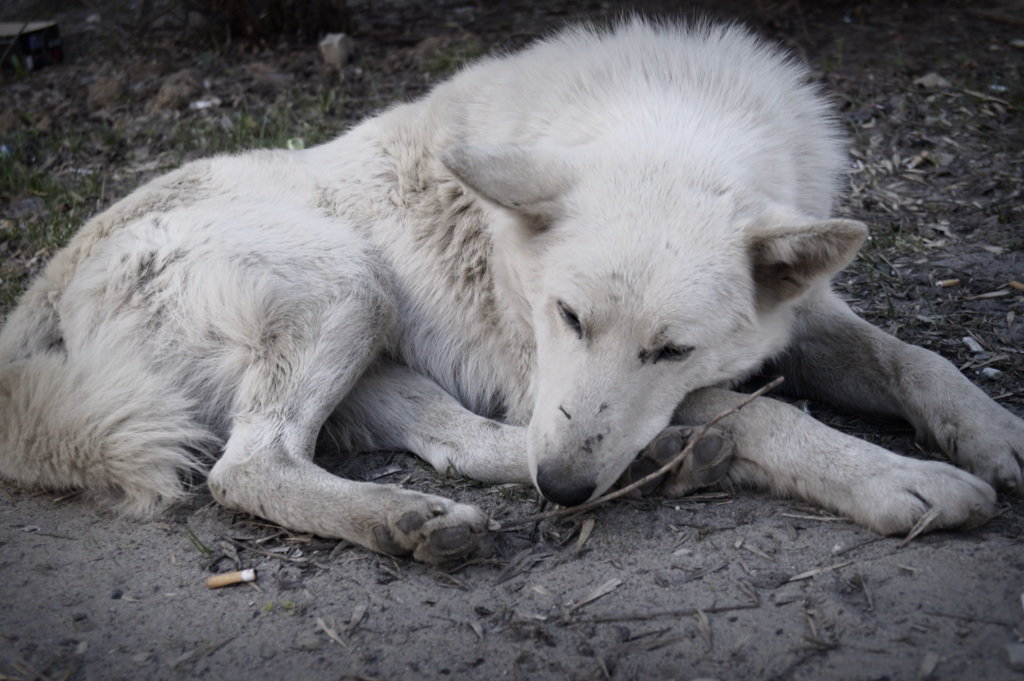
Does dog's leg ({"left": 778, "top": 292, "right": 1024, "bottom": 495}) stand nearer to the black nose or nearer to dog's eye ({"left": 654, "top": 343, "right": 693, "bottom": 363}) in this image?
dog's eye ({"left": 654, "top": 343, "right": 693, "bottom": 363})

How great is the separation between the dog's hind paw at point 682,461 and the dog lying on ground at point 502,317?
1 centimetres

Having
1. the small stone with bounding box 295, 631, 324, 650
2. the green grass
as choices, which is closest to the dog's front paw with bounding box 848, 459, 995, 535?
the small stone with bounding box 295, 631, 324, 650

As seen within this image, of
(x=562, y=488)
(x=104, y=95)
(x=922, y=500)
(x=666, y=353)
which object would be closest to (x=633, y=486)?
(x=562, y=488)

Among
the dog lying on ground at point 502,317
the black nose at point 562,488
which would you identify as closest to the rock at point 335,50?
the dog lying on ground at point 502,317

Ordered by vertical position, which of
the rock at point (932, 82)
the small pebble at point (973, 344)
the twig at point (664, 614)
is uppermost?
the rock at point (932, 82)

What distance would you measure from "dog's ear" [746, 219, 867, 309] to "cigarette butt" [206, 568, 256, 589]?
1.57m

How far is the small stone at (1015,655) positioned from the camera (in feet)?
6.22

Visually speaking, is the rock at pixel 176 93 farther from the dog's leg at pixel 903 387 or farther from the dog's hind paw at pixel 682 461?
the dog's hind paw at pixel 682 461

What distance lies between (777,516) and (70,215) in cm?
403

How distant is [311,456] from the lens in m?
2.86

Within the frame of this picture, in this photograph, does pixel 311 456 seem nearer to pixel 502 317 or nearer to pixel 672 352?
pixel 502 317

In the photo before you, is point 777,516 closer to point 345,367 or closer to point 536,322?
point 536,322

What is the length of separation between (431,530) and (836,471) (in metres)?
1.08

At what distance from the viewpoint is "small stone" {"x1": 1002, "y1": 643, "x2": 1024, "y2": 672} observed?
6.22ft
